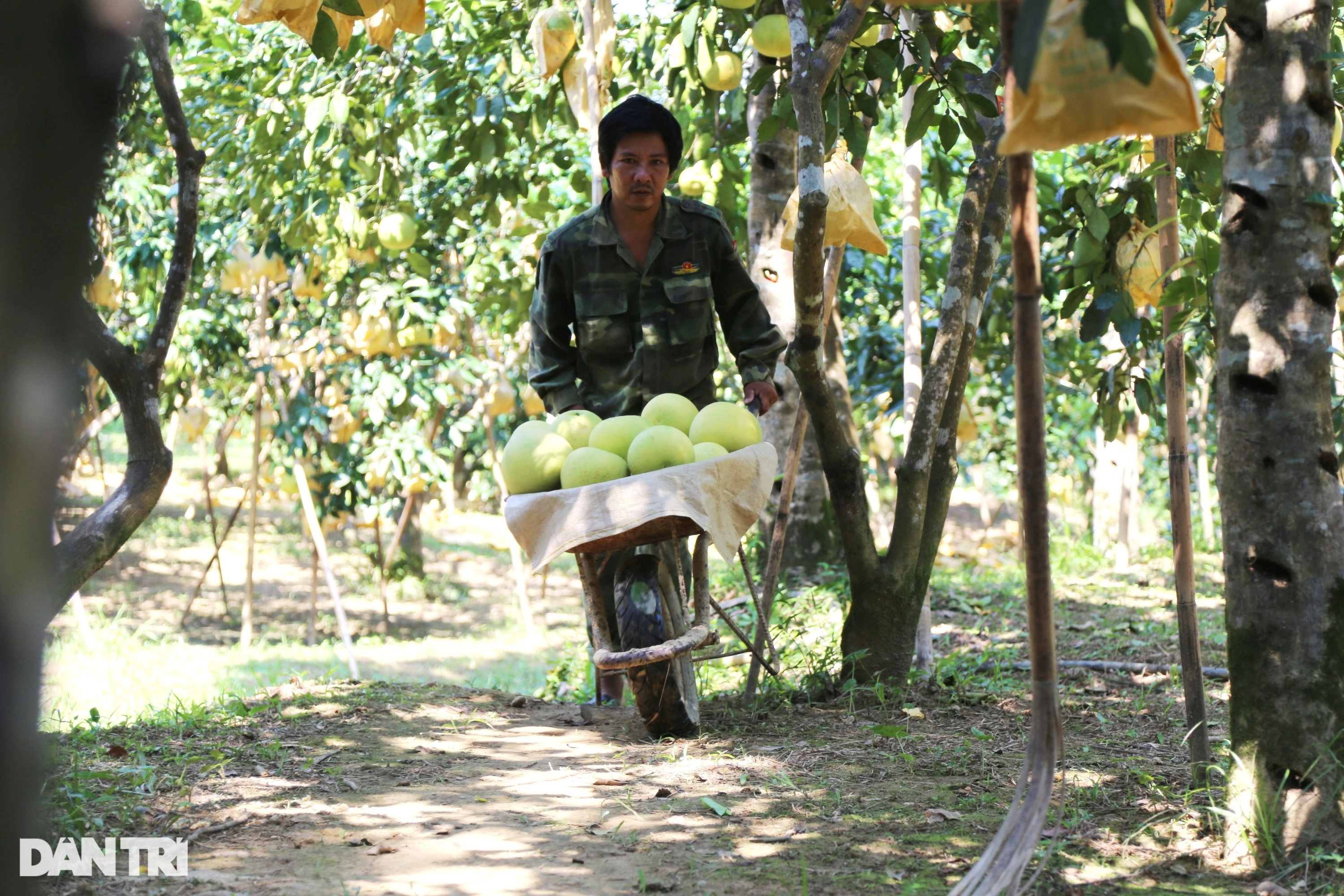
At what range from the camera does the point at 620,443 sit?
2920 millimetres

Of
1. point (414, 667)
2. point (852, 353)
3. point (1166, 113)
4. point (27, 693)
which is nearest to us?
point (27, 693)

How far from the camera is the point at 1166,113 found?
1.48 metres

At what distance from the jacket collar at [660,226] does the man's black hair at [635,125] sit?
15 centimetres

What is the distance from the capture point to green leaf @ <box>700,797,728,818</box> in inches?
95.3

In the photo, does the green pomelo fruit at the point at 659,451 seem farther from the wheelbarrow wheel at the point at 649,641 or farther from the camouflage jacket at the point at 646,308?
the camouflage jacket at the point at 646,308

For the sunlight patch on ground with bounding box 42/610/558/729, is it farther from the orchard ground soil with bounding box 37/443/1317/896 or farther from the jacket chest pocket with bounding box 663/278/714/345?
the jacket chest pocket with bounding box 663/278/714/345

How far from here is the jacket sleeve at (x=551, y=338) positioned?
3.59 meters

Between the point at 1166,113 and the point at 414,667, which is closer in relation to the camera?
the point at 1166,113

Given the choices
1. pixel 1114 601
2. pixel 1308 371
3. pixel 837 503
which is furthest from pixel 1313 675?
pixel 1114 601

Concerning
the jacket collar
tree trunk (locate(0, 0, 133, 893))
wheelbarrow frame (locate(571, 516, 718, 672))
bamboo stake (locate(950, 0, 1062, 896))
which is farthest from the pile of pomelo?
tree trunk (locate(0, 0, 133, 893))

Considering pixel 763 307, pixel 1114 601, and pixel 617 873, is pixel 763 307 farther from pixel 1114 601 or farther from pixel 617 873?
pixel 1114 601

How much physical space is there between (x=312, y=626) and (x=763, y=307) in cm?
634

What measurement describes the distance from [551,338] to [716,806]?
1739 mm

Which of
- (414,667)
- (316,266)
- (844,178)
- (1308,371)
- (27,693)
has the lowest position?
(414,667)
